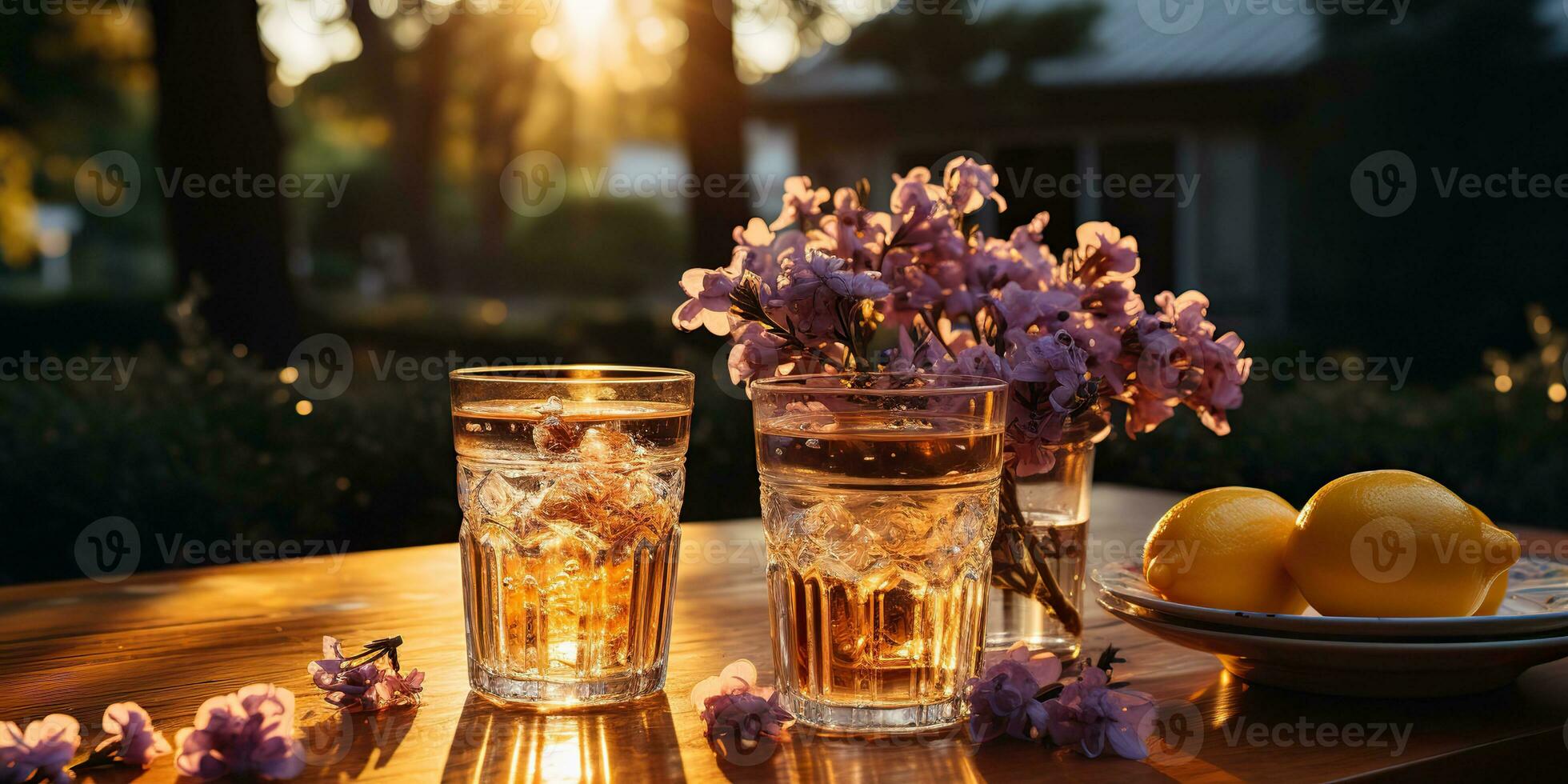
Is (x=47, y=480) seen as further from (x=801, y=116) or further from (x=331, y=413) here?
(x=801, y=116)

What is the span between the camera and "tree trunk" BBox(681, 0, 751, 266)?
21.8ft

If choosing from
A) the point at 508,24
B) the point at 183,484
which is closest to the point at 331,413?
the point at 183,484

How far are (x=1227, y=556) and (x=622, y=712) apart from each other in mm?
649

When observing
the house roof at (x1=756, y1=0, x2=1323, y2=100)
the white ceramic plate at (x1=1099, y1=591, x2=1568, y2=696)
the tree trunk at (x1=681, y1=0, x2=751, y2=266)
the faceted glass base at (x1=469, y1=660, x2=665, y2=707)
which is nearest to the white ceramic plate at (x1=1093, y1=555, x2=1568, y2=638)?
the white ceramic plate at (x1=1099, y1=591, x2=1568, y2=696)

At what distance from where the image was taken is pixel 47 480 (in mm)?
3799

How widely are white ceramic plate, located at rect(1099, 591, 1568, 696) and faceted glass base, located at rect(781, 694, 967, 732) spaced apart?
0.26 metres

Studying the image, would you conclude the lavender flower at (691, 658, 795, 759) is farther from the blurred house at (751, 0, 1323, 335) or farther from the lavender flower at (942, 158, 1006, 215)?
the blurred house at (751, 0, 1323, 335)

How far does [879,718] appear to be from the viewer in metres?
1.19

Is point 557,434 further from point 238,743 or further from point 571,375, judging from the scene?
point 238,743

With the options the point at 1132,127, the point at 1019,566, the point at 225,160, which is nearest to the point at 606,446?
the point at 1019,566

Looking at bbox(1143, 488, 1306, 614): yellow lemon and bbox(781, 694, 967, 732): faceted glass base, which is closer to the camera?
bbox(781, 694, 967, 732): faceted glass base

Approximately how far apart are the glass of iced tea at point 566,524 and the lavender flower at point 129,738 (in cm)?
32

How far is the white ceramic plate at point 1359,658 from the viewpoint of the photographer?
1196 mm

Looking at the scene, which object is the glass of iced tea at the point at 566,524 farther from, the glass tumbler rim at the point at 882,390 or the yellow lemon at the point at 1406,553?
the yellow lemon at the point at 1406,553
